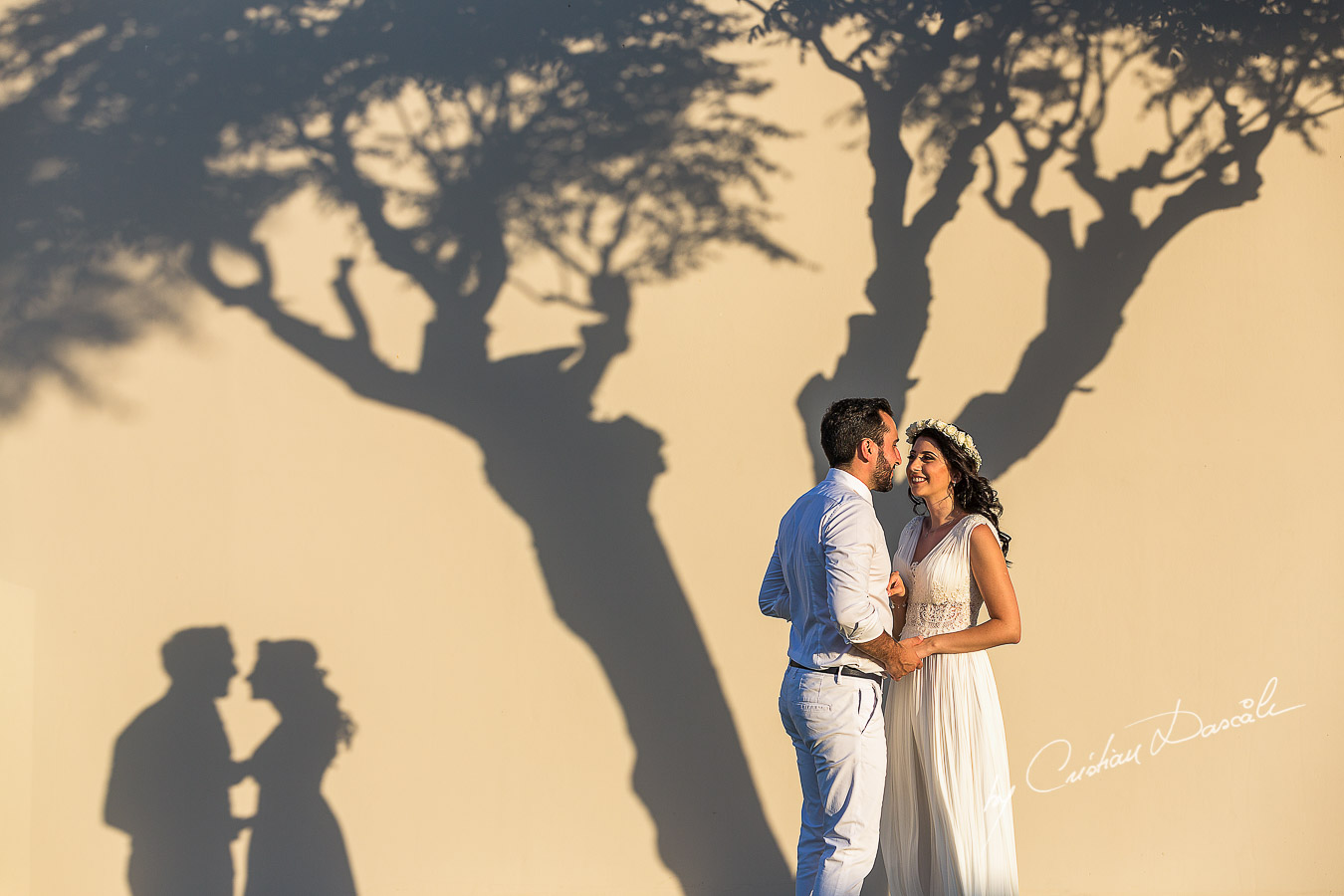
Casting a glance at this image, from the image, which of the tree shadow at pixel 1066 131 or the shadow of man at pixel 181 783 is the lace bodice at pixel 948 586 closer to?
the tree shadow at pixel 1066 131

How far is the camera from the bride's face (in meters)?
2.95

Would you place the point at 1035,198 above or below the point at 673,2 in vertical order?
below

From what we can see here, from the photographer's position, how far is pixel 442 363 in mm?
3822

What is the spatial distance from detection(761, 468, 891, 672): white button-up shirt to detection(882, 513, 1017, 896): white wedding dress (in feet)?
0.62

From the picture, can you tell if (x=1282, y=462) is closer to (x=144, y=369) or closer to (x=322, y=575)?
(x=322, y=575)

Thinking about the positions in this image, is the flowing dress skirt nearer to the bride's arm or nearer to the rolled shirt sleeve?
the bride's arm

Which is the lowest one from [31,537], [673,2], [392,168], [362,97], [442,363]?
[31,537]

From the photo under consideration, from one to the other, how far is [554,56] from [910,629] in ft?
8.50

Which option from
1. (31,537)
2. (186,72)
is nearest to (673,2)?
(186,72)

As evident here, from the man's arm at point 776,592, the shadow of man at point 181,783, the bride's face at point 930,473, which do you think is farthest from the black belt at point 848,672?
the shadow of man at point 181,783

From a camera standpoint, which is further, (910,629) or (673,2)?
(673,2)

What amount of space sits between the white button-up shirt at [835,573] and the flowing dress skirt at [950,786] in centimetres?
25

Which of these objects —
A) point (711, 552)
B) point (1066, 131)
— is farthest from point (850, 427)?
point (1066, 131)

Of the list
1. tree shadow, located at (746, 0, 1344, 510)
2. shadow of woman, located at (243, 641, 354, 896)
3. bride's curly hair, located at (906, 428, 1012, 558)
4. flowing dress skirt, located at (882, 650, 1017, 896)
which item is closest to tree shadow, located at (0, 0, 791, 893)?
tree shadow, located at (746, 0, 1344, 510)
